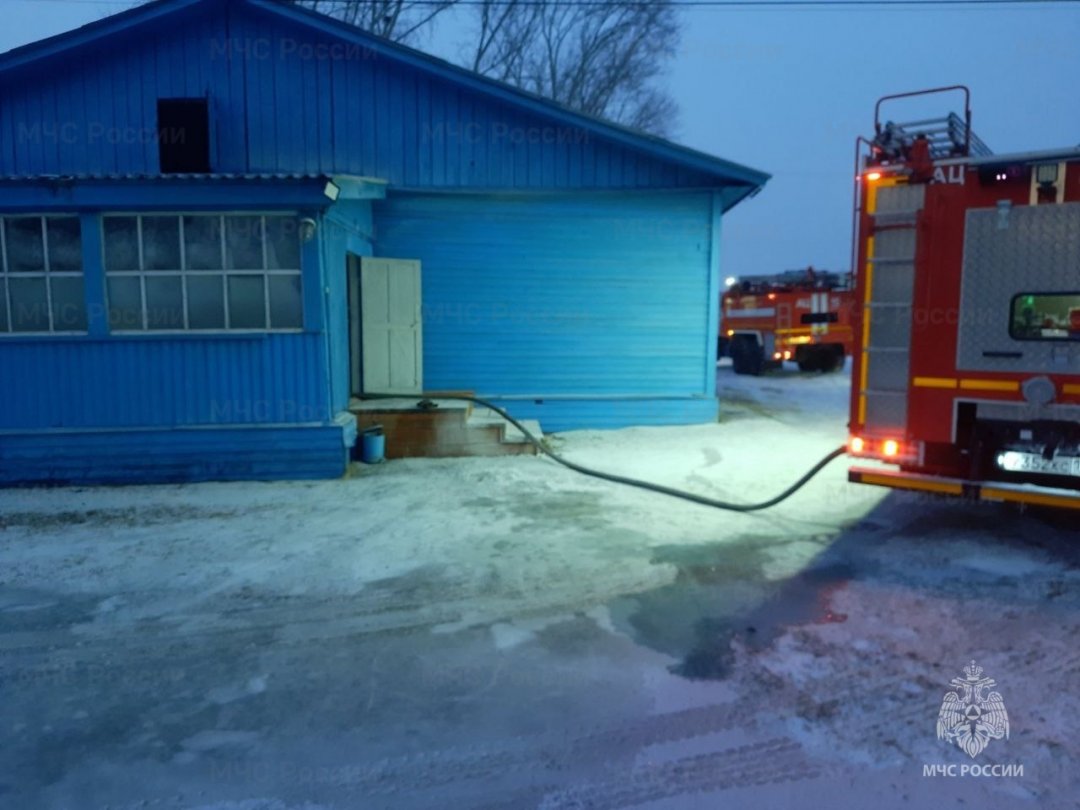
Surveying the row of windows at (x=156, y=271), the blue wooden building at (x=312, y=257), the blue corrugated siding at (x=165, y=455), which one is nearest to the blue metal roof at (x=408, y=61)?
the blue wooden building at (x=312, y=257)

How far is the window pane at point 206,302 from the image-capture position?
870cm

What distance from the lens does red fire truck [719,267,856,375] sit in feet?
70.6

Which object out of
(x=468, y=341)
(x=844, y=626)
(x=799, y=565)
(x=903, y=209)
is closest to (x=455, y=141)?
(x=468, y=341)

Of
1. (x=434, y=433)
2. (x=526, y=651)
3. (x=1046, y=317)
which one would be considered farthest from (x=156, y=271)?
(x=1046, y=317)

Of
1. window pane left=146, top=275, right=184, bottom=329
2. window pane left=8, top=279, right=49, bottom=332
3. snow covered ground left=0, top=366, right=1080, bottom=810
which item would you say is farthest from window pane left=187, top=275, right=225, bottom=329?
snow covered ground left=0, top=366, right=1080, bottom=810

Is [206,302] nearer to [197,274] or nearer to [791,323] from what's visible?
[197,274]

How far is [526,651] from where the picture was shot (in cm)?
432

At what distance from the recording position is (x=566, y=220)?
11781 mm

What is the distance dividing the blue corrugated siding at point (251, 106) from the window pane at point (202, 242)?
2998mm

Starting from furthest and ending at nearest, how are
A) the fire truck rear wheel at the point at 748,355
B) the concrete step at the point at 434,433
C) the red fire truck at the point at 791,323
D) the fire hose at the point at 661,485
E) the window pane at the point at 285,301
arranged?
the fire truck rear wheel at the point at 748,355, the red fire truck at the point at 791,323, the concrete step at the point at 434,433, the window pane at the point at 285,301, the fire hose at the point at 661,485

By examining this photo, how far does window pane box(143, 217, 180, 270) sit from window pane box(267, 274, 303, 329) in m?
1.09

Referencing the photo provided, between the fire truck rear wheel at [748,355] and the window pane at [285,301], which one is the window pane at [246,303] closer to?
the window pane at [285,301]

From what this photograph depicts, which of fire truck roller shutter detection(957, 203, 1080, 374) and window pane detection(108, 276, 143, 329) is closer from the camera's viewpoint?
fire truck roller shutter detection(957, 203, 1080, 374)

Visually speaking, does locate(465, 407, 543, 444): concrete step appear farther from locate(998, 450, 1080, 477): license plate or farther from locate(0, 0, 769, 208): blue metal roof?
locate(998, 450, 1080, 477): license plate
